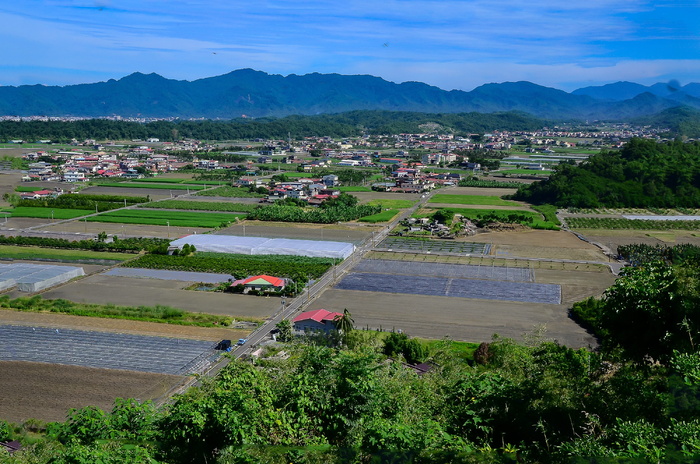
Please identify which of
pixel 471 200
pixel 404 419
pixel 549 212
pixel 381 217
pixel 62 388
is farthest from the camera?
pixel 471 200

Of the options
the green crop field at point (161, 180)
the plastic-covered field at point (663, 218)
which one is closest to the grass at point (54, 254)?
A: the green crop field at point (161, 180)

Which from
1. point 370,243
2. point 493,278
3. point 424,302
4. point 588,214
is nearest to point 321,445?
point 424,302

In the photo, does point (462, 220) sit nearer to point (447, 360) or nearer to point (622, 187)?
point (622, 187)

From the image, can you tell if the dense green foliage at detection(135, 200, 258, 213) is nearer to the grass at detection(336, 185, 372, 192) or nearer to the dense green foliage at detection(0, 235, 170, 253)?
the dense green foliage at detection(0, 235, 170, 253)

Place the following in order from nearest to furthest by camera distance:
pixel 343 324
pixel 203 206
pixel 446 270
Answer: pixel 343 324 < pixel 446 270 < pixel 203 206

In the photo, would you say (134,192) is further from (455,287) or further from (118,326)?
(455,287)

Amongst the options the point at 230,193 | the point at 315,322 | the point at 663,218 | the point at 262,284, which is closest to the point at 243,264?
the point at 262,284
